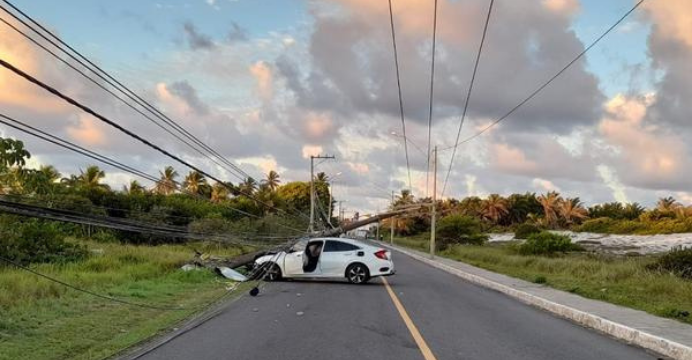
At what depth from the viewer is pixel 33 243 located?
23.7 m

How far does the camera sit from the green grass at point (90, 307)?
9.32 m

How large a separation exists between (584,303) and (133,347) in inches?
447

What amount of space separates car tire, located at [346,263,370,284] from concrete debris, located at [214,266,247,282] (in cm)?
359

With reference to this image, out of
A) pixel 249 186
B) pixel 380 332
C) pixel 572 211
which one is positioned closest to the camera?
pixel 380 332

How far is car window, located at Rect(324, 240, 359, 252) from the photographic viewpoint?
22266 mm

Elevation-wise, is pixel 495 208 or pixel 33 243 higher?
pixel 495 208

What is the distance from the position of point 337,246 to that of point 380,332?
11365mm

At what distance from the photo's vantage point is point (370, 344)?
9.75 meters

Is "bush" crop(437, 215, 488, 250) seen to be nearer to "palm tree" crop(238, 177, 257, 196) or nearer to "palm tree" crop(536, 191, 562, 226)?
"palm tree" crop(238, 177, 257, 196)

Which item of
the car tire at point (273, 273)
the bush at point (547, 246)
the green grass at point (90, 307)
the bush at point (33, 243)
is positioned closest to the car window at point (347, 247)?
the car tire at point (273, 273)

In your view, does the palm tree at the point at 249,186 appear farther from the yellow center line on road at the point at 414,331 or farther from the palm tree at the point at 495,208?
the palm tree at the point at 495,208

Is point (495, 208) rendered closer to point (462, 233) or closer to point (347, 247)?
point (462, 233)

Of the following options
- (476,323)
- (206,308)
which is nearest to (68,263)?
(206,308)

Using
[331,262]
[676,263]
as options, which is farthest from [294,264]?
[676,263]
